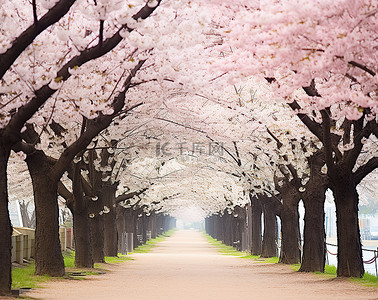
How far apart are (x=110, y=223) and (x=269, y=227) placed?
8.54 meters

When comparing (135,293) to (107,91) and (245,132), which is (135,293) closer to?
(107,91)

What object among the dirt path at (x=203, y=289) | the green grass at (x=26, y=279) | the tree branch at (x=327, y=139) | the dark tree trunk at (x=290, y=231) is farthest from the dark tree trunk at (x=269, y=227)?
the green grass at (x=26, y=279)

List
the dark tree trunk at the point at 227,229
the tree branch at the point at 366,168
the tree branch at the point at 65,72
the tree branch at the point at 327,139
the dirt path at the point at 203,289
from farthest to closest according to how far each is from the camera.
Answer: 1. the dark tree trunk at the point at 227,229
2. the tree branch at the point at 366,168
3. the tree branch at the point at 327,139
4. the dirt path at the point at 203,289
5. the tree branch at the point at 65,72

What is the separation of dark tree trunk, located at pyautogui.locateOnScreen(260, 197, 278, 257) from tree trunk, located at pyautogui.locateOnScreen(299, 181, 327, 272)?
39.0 ft

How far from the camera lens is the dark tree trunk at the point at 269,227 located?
3728 cm

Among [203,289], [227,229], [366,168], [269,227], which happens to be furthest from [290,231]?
[227,229]

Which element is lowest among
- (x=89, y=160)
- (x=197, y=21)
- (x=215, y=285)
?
(x=215, y=285)

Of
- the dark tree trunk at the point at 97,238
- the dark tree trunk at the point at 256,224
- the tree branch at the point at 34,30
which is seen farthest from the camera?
the dark tree trunk at the point at 256,224

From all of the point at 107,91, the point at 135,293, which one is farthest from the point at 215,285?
the point at 107,91

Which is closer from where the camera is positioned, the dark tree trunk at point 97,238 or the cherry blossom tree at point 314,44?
the cherry blossom tree at point 314,44

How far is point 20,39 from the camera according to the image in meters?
12.1

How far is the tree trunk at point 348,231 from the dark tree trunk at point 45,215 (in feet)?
27.1

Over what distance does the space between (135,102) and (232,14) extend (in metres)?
6.15

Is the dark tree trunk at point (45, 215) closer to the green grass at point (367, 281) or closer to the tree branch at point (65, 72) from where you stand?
the tree branch at point (65, 72)
